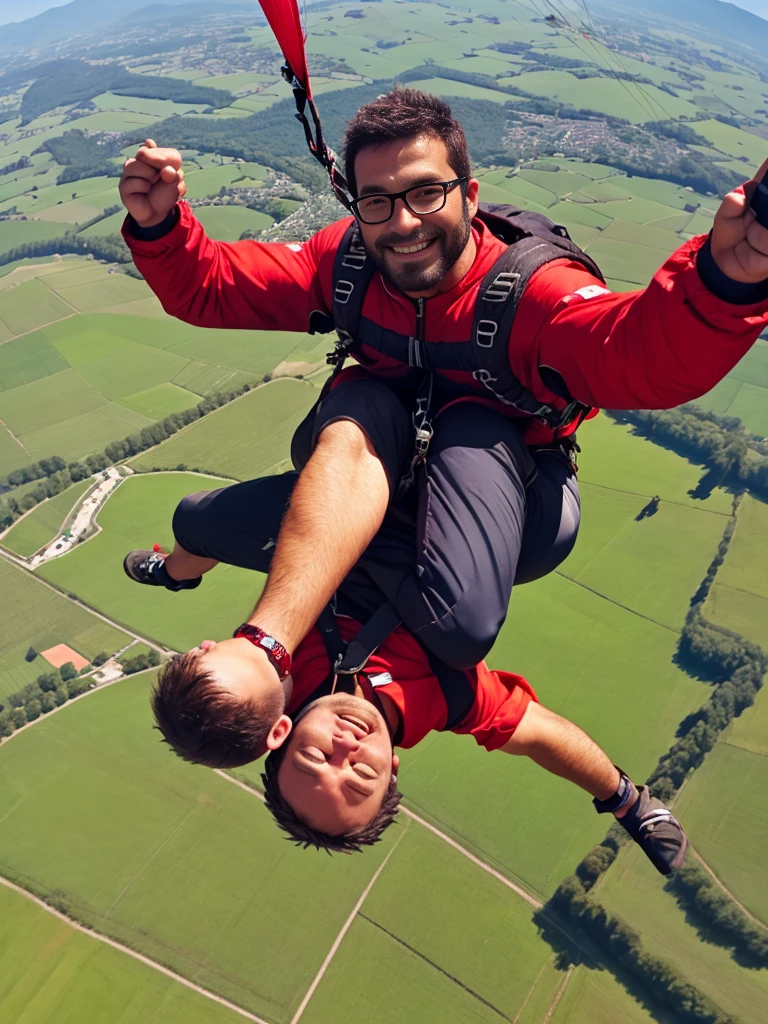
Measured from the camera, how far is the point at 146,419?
162ft

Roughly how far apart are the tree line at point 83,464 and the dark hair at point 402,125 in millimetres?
44030

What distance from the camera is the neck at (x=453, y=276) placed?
409 cm

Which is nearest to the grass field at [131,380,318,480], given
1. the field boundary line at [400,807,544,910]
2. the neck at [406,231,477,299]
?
the field boundary line at [400,807,544,910]

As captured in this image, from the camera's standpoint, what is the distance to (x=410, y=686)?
4.10m

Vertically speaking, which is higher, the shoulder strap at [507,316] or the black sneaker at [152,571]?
the shoulder strap at [507,316]

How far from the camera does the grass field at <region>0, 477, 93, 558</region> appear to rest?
41.6 meters

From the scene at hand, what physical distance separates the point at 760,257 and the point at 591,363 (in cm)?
90

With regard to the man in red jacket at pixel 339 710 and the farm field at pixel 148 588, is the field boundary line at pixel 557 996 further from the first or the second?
the man in red jacket at pixel 339 710

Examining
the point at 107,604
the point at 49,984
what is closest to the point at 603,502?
the point at 107,604

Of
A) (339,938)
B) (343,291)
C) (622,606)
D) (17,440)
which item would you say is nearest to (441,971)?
(339,938)

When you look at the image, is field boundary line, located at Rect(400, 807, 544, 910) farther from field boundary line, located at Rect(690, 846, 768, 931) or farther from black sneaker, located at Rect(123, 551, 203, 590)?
black sneaker, located at Rect(123, 551, 203, 590)

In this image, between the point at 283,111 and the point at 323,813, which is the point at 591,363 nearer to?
the point at 323,813

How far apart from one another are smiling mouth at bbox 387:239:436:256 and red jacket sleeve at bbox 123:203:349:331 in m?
0.77

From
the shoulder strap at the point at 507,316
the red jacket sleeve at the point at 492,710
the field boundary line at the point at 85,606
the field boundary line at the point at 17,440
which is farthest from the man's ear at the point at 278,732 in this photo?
the field boundary line at the point at 17,440
